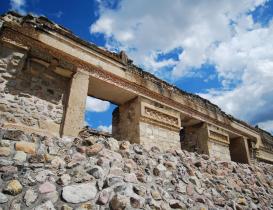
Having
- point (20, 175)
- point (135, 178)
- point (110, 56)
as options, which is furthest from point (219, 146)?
point (20, 175)

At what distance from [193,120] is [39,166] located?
5.95 metres

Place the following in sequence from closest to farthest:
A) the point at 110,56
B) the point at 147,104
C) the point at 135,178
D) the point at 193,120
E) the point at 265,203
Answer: the point at 135,178 → the point at 265,203 → the point at 110,56 → the point at 147,104 → the point at 193,120

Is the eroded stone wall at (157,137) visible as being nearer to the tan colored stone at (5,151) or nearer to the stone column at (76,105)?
the stone column at (76,105)

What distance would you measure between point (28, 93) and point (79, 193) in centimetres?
277

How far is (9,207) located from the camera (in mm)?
2172

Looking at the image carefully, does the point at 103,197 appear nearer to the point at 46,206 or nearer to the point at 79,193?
the point at 79,193

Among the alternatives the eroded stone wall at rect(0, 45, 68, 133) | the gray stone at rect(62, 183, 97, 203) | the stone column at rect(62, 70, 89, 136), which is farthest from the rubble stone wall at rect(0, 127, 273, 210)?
the eroded stone wall at rect(0, 45, 68, 133)

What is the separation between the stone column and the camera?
4684mm

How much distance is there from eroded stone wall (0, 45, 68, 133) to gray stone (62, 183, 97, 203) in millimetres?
2228

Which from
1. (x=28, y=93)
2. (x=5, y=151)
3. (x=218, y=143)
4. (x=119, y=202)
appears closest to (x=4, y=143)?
(x=5, y=151)

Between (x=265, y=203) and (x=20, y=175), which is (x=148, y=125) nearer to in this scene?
(x=265, y=203)

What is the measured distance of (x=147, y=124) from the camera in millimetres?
6172

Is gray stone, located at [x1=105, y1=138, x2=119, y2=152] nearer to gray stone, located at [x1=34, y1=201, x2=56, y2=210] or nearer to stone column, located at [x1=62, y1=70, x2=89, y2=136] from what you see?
stone column, located at [x1=62, y1=70, x2=89, y2=136]

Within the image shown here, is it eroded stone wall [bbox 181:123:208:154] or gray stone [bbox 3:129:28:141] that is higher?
eroded stone wall [bbox 181:123:208:154]
